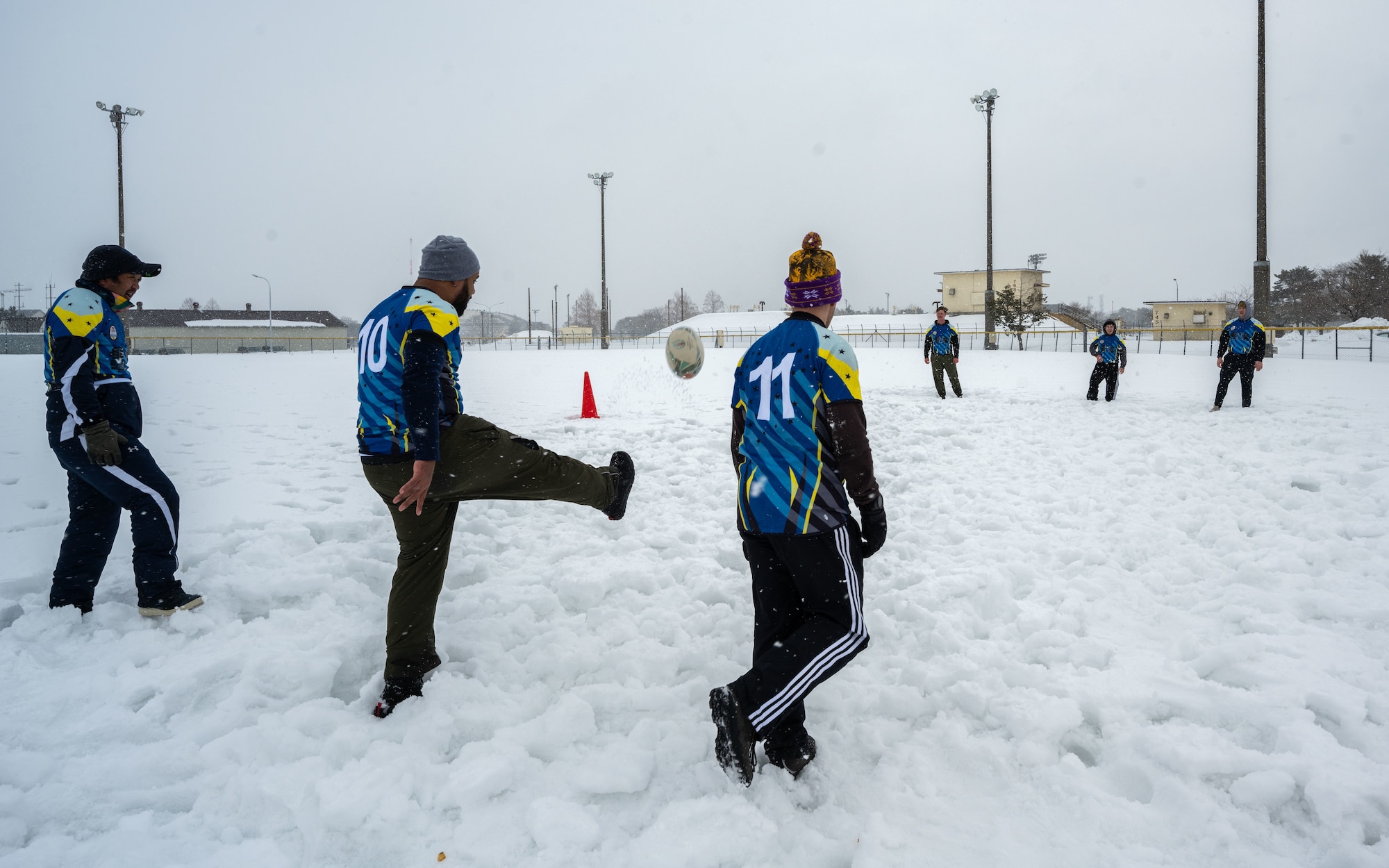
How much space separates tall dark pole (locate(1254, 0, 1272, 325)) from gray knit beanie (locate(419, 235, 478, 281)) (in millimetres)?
24910

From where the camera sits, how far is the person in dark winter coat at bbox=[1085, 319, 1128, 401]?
40.1 ft

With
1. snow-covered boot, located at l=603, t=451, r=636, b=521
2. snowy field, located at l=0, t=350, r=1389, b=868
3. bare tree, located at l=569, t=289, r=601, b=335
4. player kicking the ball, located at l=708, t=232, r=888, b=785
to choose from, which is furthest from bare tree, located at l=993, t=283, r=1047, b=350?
bare tree, located at l=569, t=289, r=601, b=335

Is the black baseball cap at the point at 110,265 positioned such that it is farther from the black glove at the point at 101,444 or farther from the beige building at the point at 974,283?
the beige building at the point at 974,283

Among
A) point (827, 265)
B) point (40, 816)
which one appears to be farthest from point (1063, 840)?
point (40, 816)

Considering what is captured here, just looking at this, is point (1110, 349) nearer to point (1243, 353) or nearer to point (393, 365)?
point (1243, 353)

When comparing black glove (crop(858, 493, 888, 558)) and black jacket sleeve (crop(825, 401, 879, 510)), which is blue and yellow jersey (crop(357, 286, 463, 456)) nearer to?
black jacket sleeve (crop(825, 401, 879, 510))

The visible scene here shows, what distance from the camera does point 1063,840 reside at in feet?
8.14

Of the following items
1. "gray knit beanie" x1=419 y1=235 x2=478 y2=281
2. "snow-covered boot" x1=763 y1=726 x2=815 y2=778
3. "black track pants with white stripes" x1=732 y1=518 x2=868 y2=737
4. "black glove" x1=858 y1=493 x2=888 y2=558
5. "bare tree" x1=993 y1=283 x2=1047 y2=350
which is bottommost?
"snow-covered boot" x1=763 y1=726 x2=815 y2=778

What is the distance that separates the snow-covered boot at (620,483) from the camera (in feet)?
11.9

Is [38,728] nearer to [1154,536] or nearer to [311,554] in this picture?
[311,554]

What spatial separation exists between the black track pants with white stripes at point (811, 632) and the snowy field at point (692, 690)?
0.39 m

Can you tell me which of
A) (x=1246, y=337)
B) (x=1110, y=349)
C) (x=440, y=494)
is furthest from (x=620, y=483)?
(x=1110, y=349)

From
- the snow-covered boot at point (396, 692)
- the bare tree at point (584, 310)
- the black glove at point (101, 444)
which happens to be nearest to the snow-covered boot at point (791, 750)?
the snow-covered boot at point (396, 692)

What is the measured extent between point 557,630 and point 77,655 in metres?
2.19
